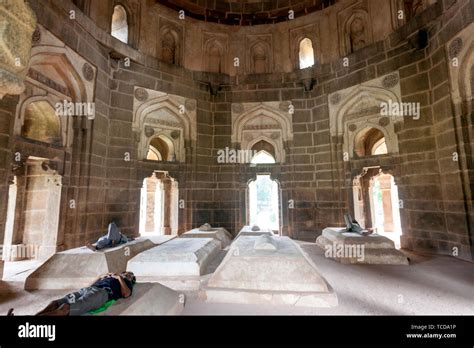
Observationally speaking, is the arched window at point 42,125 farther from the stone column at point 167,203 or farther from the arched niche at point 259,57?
the arched niche at point 259,57

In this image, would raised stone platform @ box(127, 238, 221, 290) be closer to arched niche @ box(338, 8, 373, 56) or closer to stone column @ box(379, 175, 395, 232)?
arched niche @ box(338, 8, 373, 56)

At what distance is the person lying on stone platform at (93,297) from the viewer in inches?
88.0

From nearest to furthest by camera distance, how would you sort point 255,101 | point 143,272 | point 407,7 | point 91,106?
point 143,272, point 91,106, point 407,7, point 255,101

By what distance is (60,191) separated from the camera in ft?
20.3

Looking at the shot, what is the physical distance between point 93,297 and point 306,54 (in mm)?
10047

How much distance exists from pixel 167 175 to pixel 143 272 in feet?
15.9

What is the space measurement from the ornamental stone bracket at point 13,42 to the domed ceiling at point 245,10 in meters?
8.65

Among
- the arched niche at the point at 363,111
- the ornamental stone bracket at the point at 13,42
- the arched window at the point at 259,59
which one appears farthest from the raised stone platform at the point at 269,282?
the arched window at the point at 259,59

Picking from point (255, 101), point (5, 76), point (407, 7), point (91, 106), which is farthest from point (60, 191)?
point (407, 7)

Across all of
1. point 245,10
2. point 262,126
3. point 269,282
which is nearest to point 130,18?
point 245,10

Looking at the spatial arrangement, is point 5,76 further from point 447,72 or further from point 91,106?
point 447,72

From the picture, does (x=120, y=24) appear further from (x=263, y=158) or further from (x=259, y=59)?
(x=263, y=158)

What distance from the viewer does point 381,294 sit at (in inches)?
144
